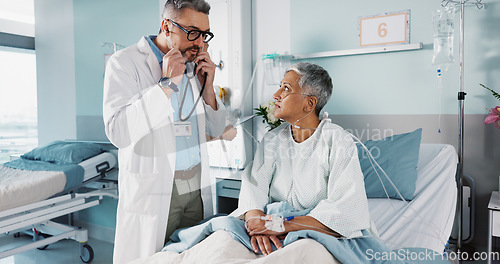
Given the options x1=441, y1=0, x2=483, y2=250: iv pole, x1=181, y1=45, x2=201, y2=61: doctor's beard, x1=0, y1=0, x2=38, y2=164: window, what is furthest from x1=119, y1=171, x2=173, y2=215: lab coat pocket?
x1=0, y1=0, x2=38, y2=164: window

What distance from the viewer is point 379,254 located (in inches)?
44.0

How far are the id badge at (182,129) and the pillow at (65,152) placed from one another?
1.54m

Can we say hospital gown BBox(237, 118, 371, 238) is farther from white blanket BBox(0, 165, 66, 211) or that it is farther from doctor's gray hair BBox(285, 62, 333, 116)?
white blanket BBox(0, 165, 66, 211)

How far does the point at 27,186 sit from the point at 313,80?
5.97 feet

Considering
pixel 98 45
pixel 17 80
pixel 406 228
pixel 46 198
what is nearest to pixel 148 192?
pixel 406 228

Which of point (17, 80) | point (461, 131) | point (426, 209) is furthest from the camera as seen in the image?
point (17, 80)

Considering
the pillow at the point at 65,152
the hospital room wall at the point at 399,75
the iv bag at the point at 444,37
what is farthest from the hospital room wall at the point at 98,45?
the iv bag at the point at 444,37

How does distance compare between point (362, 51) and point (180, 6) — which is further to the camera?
point (362, 51)

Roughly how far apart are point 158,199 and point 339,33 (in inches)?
57.9

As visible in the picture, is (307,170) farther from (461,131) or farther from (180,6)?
(461,131)

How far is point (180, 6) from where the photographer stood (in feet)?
3.86

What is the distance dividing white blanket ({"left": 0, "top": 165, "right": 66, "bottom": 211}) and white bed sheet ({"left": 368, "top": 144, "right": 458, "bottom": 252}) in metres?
1.91

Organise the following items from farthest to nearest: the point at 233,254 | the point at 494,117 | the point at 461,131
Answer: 1. the point at 461,131
2. the point at 494,117
3. the point at 233,254

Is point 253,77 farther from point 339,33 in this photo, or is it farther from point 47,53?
point 47,53
